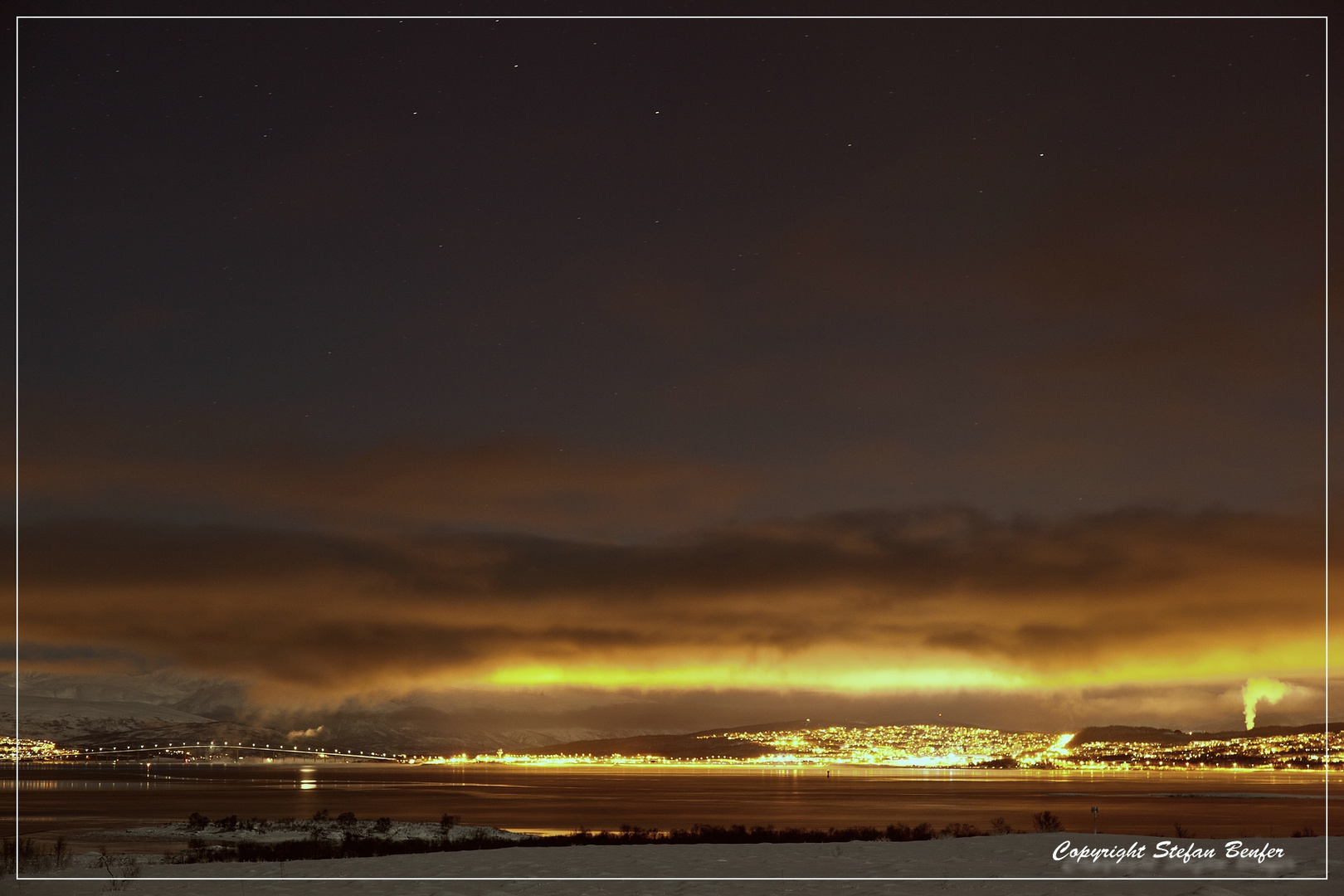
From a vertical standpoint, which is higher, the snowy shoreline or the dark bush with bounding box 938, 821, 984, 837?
the snowy shoreline

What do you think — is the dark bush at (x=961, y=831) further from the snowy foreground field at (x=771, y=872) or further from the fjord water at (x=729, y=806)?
the fjord water at (x=729, y=806)

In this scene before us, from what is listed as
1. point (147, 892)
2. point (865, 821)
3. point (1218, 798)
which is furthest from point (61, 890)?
point (1218, 798)

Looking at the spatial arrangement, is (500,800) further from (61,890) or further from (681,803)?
(61,890)

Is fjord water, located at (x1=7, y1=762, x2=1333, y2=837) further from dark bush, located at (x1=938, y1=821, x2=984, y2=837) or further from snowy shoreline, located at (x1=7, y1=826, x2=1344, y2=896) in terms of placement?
snowy shoreline, located at (x1=7, y1=826, x2=1344, y2=896)

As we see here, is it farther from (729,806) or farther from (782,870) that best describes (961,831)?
(729,806)

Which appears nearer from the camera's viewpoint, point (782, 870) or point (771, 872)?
point (771, 872)

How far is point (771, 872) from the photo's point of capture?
22.0 metres

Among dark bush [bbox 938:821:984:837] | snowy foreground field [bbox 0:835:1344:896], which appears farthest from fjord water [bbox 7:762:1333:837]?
snowy foreground field [bbox 0:835:1344:896]

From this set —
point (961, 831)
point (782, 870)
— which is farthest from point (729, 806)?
point (782, 870)

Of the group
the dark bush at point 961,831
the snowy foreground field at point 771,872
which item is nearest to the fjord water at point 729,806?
the dark bush at point 961,831

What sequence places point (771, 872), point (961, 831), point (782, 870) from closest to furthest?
point (771, 872), point (782, 870), point (961, 831)

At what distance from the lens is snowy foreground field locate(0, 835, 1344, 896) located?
62.7 ft

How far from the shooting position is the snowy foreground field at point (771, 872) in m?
19.1

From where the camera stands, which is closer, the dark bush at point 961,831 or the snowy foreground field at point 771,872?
the snowy foreground field at point 771,872
